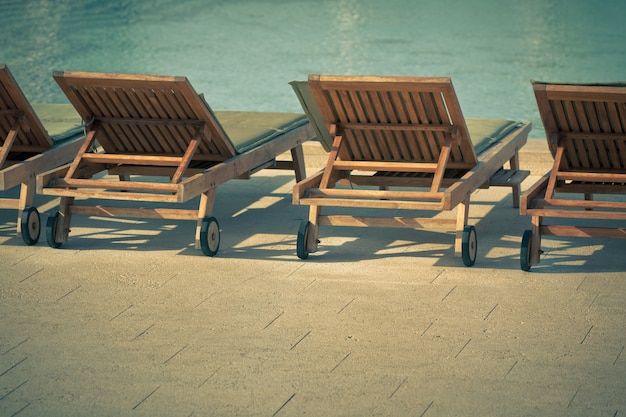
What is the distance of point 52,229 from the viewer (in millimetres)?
5516

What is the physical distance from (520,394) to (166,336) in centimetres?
139

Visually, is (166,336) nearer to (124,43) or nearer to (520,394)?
(520,394)

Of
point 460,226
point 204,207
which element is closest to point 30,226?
point 204,207

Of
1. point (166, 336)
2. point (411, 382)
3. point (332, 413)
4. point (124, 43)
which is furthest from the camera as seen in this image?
point (124, 43)

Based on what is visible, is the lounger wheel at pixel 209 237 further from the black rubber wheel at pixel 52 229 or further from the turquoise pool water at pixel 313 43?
the turquoise pool water at pixel 313 43

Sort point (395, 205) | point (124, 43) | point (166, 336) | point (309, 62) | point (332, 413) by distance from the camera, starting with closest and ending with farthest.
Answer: point (332, 413) → point (166, 336) → point (395, 205) → point (309, 62) → point (124, 43)

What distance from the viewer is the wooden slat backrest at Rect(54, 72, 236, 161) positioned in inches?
211

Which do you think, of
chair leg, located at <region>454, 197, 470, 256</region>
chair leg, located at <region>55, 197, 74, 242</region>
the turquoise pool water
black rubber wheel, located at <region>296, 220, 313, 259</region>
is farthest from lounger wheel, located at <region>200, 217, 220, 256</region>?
the turquoise pool water

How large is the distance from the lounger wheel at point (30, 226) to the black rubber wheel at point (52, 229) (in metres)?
0.12

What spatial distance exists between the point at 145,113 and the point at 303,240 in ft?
3.49

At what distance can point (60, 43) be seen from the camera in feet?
64.5

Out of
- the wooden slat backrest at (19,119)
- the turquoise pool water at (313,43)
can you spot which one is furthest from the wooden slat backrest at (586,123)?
the turquoise pool water at (313,43)

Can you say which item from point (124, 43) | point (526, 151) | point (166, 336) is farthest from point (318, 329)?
point (124, 43)

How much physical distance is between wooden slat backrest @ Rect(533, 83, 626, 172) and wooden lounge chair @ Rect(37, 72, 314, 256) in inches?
63.2
